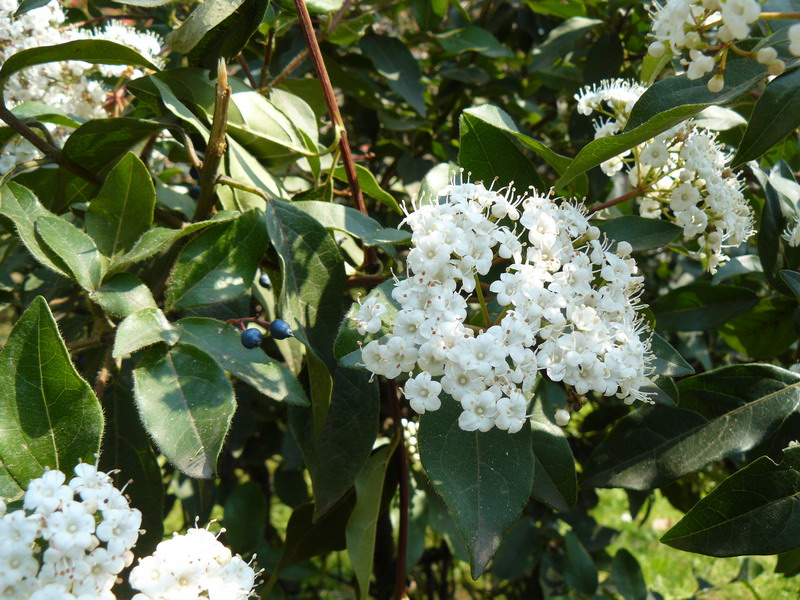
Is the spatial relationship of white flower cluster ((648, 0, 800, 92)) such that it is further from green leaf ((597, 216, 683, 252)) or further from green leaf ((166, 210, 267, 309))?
green leaf ((166, 210, 267, 309))

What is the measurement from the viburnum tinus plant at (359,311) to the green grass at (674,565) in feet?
5.25

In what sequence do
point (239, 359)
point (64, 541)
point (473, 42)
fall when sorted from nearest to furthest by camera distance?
point (64, 541) → point (239, 359) → point (473, 42)

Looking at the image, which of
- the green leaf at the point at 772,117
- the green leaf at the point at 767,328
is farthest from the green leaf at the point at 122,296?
the green leaf at the point at 767,328

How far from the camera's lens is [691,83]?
3.73 feet

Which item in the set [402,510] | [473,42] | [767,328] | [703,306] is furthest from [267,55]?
[767,328]

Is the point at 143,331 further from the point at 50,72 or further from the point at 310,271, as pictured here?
the point at 50,72

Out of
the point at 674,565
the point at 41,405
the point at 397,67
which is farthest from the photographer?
the point at 674,565

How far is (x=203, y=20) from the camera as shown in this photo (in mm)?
1260

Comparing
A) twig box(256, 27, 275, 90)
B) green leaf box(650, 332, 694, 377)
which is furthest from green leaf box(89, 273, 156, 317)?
green leaf box(650, 332, 694, 377)

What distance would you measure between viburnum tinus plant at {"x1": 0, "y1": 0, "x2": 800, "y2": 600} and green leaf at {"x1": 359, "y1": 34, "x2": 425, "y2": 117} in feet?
1.00

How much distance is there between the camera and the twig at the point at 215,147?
3.85 feet

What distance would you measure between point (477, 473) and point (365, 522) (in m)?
0.42

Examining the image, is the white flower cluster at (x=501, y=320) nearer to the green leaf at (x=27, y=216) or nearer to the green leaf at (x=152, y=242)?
the green leaf at (x=152, y=242)

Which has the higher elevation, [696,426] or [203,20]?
[203,20]
